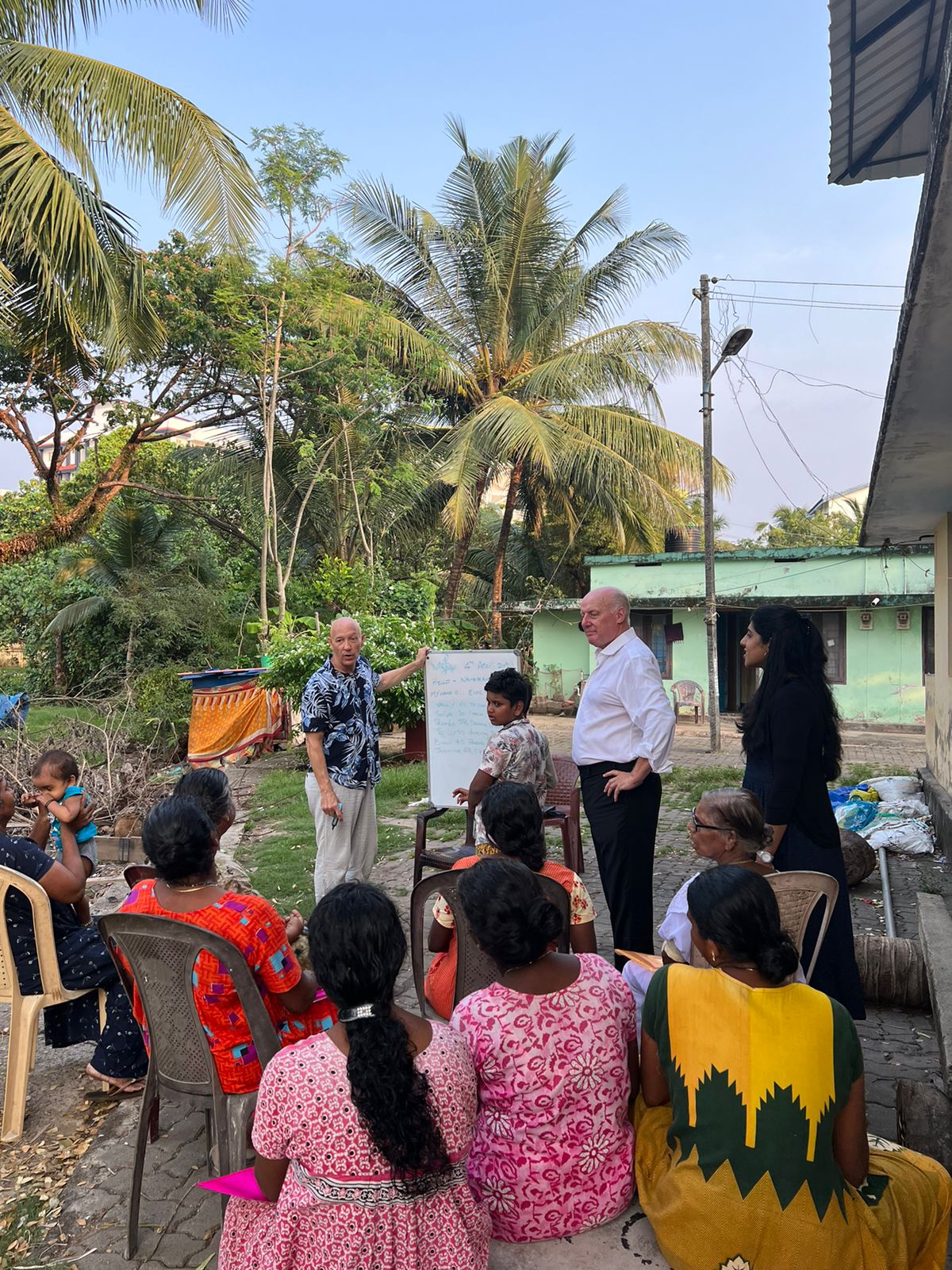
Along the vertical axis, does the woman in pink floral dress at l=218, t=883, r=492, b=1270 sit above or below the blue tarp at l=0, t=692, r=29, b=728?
below

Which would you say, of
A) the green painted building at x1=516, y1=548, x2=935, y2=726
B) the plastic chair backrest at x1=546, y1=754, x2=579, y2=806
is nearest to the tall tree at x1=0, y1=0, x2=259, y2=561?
the plastic chair backrest at x1=546, y1=754, x2=579, y2=806

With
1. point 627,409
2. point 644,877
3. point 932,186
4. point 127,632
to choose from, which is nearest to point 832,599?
point 627,409

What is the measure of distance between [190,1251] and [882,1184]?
6.15ft

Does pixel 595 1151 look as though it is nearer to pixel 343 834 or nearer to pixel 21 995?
pixel 21 995

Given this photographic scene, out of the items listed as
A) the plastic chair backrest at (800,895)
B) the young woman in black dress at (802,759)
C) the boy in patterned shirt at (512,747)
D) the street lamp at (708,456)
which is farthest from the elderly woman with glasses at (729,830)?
the street lamp at (708,456)

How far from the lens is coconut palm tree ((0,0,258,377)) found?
835cm

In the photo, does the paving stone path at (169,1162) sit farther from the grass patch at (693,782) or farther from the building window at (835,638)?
the building window at (835,638)

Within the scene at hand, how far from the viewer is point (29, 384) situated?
13.9 m

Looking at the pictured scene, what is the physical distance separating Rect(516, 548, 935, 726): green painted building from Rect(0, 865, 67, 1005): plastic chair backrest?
16.3m

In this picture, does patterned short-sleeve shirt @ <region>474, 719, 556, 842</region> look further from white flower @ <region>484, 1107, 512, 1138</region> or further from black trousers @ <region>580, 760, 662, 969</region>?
white flower @ <region>484, 1107, 512, 1138</region>

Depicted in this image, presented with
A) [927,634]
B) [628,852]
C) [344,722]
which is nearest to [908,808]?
[628,852]

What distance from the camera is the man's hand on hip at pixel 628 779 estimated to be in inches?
144

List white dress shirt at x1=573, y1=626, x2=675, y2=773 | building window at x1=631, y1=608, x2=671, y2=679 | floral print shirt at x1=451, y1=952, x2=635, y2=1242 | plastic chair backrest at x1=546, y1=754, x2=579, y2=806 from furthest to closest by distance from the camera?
1. building window at x1=631, y1=608, x2=671, y2=679
2. plastic chair backrest at x1=546, y1=754, x2=579, y2=806
3. white dress shirt at x1=573, y1=626, x2=675, y2=773
4. floral print shirt at x1=451, y1=952, x2=635, y2=1242

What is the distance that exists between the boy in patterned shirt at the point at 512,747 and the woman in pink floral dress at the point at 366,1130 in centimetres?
223
